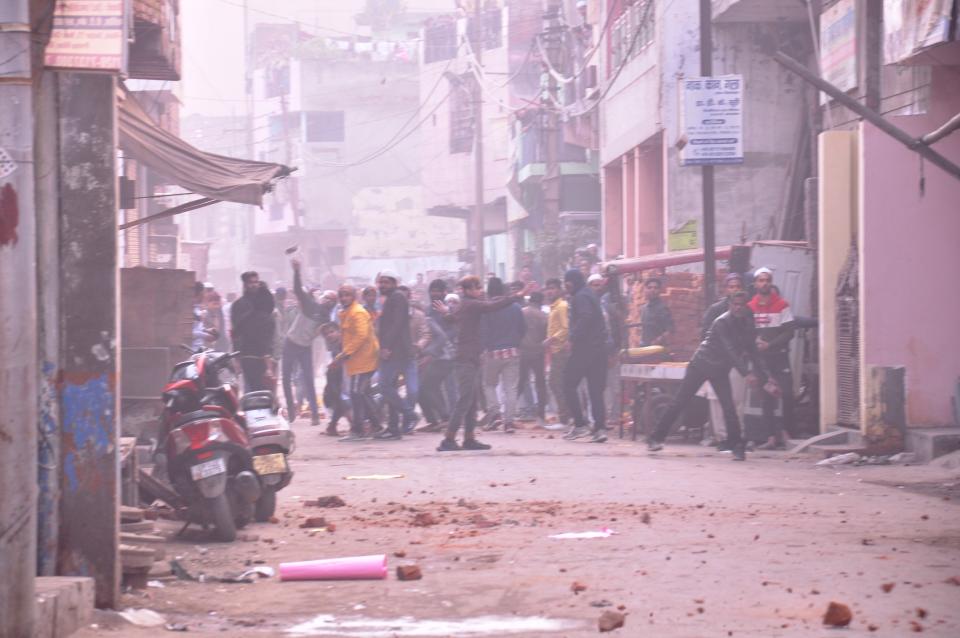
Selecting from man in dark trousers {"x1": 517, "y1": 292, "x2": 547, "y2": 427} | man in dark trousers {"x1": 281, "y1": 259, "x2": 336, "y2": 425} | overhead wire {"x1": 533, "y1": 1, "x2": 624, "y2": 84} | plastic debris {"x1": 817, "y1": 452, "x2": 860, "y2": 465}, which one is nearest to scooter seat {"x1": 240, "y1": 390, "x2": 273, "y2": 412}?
plastic debris {"x1": 817, "y1": 452, "x2": 860, "y2": 465}

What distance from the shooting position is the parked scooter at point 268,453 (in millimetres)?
9625

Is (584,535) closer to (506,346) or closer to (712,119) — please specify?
(506,346)

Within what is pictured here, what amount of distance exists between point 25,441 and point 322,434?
534 inches

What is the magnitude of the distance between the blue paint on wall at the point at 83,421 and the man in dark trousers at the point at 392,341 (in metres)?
10.9

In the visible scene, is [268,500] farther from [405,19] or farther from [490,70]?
[405,19]

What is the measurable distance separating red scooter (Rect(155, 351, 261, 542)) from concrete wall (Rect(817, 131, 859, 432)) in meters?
8.52

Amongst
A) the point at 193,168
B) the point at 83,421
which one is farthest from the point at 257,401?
the point at 193,168

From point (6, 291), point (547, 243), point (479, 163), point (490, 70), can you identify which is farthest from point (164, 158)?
point (490, 70)

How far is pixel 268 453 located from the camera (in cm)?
969

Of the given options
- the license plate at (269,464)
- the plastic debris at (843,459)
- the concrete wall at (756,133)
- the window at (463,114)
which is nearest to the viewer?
the license plate at (269,464)

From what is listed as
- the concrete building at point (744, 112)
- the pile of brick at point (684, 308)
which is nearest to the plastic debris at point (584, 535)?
the pile of brick at point (684, 308)

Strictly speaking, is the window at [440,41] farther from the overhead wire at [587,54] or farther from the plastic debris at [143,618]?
the plastic debris at [143,618]

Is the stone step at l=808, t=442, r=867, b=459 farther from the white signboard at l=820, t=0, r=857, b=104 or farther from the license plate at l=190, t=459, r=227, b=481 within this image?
the license plate at l=190, t=459, r=227, b=481

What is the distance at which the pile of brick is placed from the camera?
18.2 m
